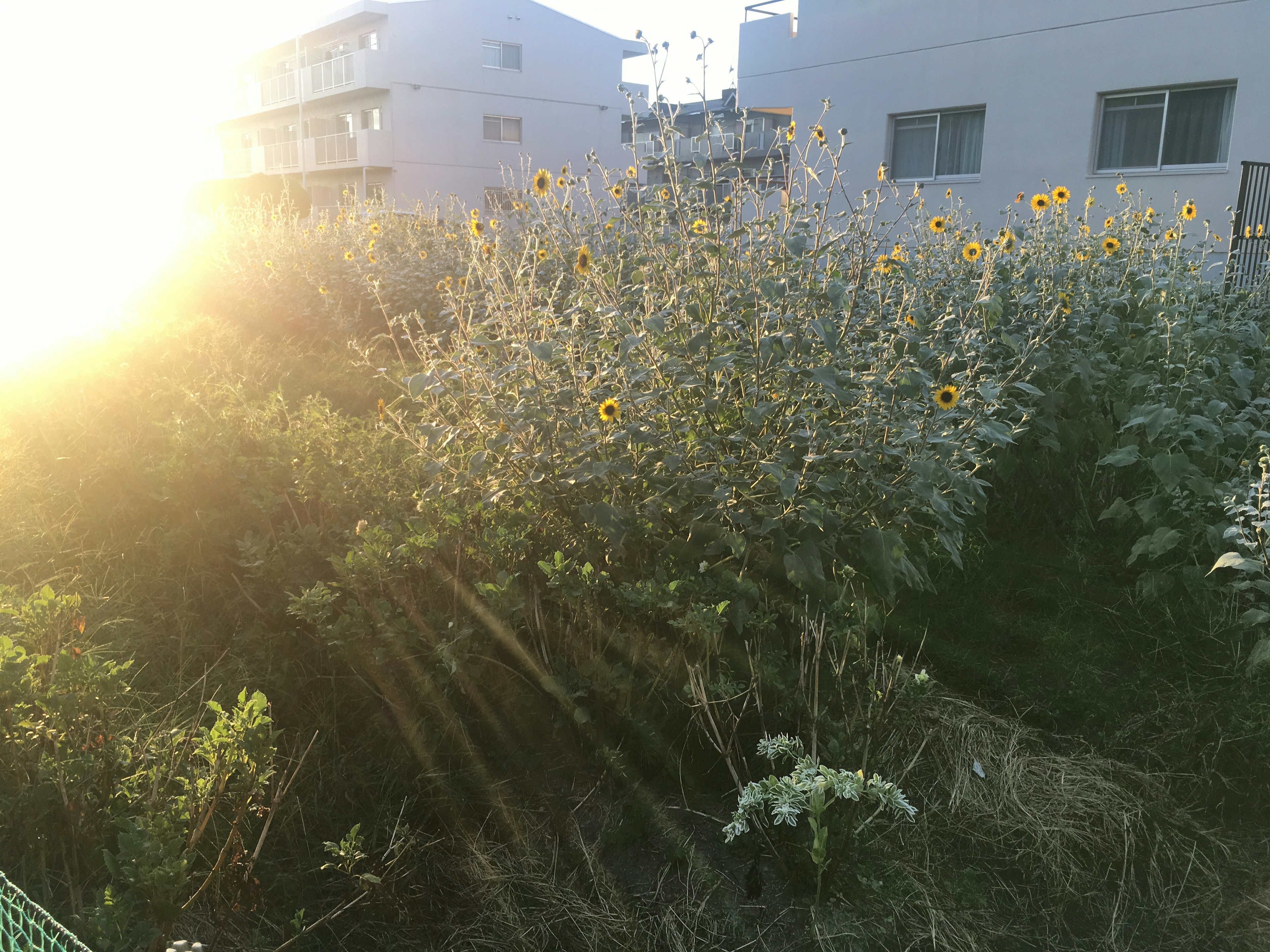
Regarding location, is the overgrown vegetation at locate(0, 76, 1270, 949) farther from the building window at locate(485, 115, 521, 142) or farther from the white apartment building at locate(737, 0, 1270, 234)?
the building window at locate(485, 115, 521, 142)

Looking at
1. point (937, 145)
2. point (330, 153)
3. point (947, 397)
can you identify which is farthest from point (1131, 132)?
point (330, 153)

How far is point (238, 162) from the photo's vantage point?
41625mm

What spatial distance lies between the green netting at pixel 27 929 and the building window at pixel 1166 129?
1376 centimetres

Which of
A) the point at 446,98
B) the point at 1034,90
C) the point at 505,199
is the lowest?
the point at 505,199

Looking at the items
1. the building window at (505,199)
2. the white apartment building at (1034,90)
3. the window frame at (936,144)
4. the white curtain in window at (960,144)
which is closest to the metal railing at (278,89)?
the building window at (505,199)

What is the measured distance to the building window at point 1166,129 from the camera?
12.0 m

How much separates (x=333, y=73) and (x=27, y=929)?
3391 cm

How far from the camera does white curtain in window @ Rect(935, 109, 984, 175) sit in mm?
14227

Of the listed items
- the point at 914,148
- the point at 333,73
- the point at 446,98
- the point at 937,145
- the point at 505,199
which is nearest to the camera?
the point at 937,145

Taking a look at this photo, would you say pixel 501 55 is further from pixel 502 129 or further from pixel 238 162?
pixel 238 162

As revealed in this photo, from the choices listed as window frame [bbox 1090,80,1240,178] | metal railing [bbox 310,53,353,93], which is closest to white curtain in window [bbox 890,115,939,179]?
window frame [bbox 1090,80,1240,178]

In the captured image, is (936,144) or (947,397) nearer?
(947,397)

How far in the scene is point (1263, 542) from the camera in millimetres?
2951

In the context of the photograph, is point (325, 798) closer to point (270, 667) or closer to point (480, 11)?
point (270, 667)
